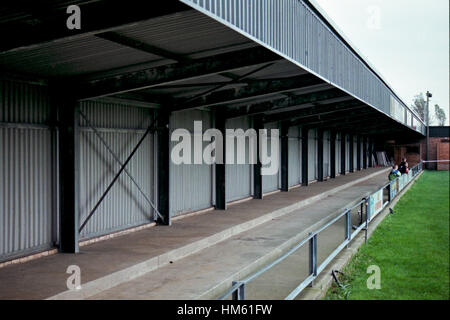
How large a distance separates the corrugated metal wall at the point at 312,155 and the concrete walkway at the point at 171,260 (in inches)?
478

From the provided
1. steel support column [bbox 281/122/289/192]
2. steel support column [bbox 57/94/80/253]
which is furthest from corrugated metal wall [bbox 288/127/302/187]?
steel support column [bbox 57/94/80/253]

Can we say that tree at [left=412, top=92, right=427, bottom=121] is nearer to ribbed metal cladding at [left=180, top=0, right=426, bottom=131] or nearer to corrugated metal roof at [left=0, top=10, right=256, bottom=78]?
ribbed metal cladding at [left=180, top=0, right=426, bottom=131]

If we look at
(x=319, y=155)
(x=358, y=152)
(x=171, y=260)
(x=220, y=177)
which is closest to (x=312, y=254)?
(x=171, y=260)

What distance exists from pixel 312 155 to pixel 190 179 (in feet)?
47.6

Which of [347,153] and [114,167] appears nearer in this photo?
[114,167]

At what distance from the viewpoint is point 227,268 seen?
877 cm

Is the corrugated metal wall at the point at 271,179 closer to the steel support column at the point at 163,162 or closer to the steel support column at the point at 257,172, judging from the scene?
the steel support column at the point at 257,172

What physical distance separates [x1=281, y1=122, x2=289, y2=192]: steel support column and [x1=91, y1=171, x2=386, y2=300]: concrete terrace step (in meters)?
7.23

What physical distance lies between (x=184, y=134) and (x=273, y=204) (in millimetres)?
4628

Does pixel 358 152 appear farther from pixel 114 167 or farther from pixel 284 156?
pixel 114 167

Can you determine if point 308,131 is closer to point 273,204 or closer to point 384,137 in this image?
point 273,204

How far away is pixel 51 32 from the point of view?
6027 mm

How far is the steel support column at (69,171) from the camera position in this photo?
8.94m

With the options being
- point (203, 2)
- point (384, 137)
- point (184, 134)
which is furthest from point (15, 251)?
point (384, 137)
